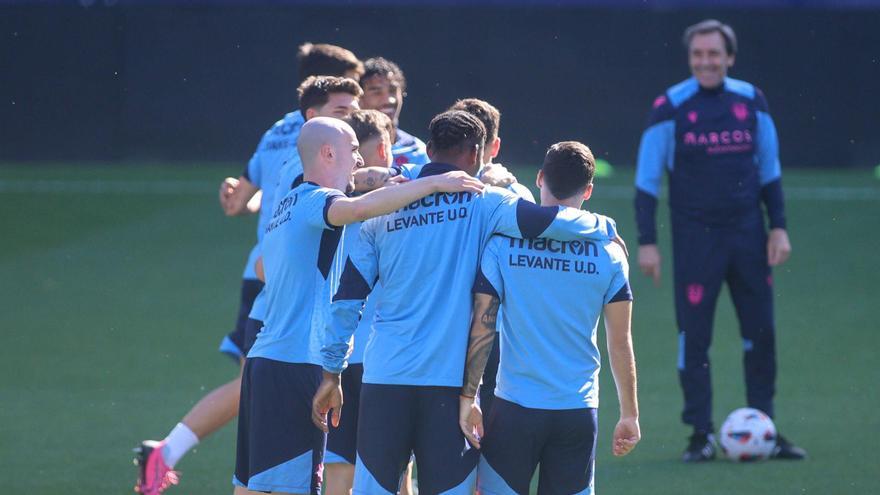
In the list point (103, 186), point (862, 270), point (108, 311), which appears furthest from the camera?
point (103, 186)

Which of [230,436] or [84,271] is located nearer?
[230,436]

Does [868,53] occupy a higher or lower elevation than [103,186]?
higher

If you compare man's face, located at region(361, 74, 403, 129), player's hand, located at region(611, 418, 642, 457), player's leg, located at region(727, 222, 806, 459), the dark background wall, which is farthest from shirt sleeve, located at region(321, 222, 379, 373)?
the dark background wall

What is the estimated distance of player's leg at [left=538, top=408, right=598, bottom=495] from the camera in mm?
4770

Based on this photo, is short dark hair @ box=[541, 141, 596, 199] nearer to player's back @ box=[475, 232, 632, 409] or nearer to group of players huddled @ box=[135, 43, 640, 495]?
group of players huddled @ box=[135, 43, 640, 495]

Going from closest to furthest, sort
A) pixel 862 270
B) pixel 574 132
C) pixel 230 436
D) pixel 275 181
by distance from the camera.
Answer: pixel 275 181 < pixel 230 436 < pixel 862 270 < pixel 574 132

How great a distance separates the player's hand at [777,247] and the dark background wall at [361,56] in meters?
12.1

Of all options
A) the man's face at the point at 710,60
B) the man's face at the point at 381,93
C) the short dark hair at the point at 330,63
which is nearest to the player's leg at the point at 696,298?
the man's face at the point at 710,60

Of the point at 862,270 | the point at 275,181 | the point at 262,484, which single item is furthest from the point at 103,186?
the point at 262,484

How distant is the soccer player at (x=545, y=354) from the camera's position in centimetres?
476

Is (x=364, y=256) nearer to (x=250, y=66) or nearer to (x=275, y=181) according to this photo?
(x=275, y=181)

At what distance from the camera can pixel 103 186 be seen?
18688mm

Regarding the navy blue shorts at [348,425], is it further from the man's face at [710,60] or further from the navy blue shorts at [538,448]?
the man's face at [710,60]

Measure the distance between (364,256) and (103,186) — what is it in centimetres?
1454
